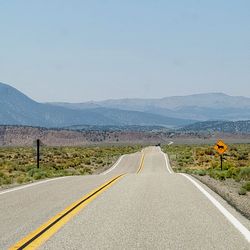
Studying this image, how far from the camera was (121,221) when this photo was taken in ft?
33.0

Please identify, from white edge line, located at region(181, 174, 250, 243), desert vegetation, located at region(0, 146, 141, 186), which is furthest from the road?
desert vegetation, located at region(0, 146, 141, 186)


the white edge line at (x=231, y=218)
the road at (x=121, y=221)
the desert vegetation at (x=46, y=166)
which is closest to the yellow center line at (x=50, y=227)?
the road at (x=121, y=221)

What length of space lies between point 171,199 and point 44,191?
4.61 meters

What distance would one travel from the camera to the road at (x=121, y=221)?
26.3 ft

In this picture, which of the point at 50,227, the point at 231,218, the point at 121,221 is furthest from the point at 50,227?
the point at 231,218

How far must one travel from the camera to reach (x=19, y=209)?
39.1 ft

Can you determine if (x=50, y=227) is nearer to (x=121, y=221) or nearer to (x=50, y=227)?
(x=50, y=227)

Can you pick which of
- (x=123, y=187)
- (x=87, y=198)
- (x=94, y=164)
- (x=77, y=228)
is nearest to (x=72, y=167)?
(x=94, y=164)

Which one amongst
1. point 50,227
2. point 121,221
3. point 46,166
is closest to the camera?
point 50,227

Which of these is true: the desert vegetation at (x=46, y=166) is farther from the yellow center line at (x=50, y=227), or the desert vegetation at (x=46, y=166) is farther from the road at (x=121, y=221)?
the yellow center line at (x=50, y=227)

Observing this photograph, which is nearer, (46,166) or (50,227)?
(50,227)

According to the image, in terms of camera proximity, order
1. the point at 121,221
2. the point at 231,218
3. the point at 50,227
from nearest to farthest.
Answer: the point at 50,227
the point at 121,221
the point at 231,218

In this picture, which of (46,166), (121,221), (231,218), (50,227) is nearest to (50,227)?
(50,227)

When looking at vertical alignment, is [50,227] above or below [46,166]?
above
